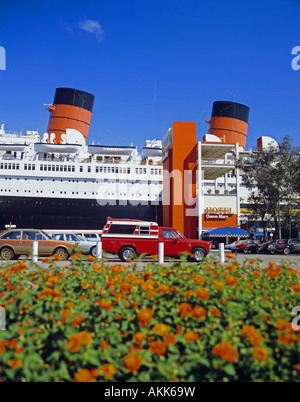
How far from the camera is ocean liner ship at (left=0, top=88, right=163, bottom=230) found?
38656 millimetres

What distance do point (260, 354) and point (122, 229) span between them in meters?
13.4

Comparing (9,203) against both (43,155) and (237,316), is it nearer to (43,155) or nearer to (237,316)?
(43,155)

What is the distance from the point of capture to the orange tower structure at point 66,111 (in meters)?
45.6

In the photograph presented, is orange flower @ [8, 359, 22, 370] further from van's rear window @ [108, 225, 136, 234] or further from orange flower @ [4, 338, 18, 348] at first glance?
van's rear window @ [108, 225, 136, 234]

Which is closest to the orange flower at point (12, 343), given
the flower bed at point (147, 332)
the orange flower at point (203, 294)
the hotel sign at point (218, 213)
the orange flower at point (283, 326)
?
the flower bed at point (147, 332)

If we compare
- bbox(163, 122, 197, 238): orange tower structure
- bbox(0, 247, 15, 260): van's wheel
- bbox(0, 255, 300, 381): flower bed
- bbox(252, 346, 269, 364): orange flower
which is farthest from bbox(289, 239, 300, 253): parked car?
bbox(252, 346, 269, 364): orange flower

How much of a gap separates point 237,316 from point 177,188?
28.7 m

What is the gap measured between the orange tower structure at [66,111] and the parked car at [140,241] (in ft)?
109

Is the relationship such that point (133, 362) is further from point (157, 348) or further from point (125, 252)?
point (125, 252)

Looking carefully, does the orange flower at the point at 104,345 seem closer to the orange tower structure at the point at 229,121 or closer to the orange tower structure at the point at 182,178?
the orange tower structure at the point at 182,178

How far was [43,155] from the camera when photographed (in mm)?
41531

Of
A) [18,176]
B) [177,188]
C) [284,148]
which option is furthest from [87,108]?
[284,148]

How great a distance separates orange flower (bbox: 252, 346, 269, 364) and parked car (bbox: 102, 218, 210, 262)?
510 inches
